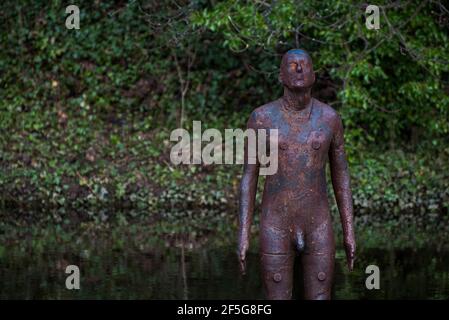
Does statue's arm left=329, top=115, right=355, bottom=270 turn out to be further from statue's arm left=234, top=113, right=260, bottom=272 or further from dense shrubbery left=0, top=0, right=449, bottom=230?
dense shrubbery left=0, top=0, right=449, bottom=230

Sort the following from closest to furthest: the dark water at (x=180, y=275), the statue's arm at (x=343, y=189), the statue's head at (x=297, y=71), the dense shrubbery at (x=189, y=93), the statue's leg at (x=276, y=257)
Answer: the statue's head at (x=297, y=71)
the statue's leg at (x=276, y=257)
the statue's arm at (x=343, y=189)
the dark water at (x=180, y=275)
the dense shrubbery at (x=189, y=93)

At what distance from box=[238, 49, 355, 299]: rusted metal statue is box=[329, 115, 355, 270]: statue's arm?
70 mm

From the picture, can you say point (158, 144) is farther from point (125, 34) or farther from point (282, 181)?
point (282, 181)

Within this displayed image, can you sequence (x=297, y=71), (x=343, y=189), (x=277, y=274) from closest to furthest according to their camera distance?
1. (x=297, y=71)
2. (x=277, y=274)
3. (x=343, y=189)

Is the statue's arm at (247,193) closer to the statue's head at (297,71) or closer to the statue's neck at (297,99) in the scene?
the statue's neck at (297,99)

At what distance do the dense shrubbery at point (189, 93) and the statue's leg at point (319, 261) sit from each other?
8069mm

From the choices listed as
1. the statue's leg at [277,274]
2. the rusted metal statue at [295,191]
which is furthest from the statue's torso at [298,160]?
the statue's leg at [277,274]

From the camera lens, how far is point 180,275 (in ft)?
37.3

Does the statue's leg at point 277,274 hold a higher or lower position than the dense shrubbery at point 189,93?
lower

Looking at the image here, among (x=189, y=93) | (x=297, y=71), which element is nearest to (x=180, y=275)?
(x=297, y=71)

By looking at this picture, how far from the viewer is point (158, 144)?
17.8 meters

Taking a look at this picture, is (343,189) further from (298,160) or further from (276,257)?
(276,257)

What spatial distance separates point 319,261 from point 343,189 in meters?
0.57

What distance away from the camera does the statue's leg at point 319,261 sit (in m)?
6.81
